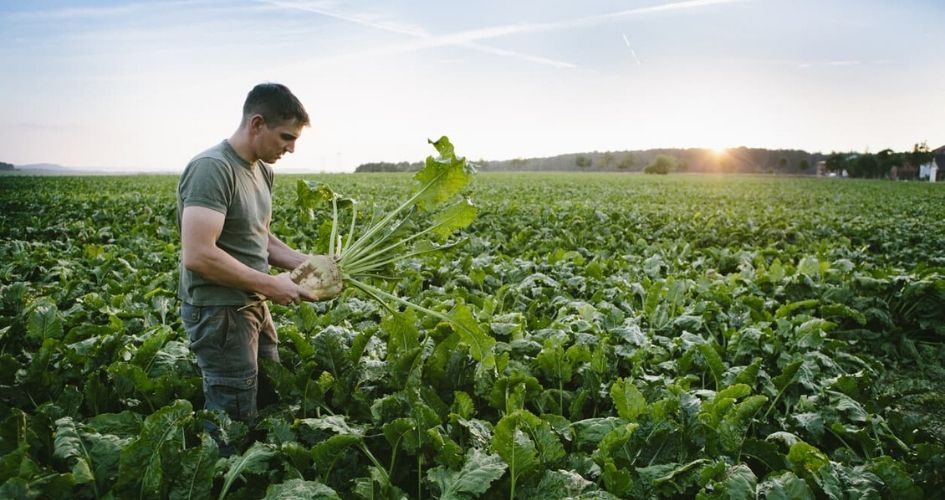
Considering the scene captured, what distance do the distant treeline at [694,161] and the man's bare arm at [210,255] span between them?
4676 inches

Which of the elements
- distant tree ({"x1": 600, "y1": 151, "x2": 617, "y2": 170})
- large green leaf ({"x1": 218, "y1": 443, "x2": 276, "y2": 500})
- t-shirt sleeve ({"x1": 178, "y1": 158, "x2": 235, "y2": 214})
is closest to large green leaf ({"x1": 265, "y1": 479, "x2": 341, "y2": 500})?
large green leaf ({"x1": 218, "y1": 443, "x2": 276, "y2": 500})

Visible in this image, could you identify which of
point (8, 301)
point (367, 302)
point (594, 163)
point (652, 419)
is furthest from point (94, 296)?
point (594, 163)

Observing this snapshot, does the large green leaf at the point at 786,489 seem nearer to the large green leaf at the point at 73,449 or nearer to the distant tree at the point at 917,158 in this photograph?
the large green leaf at the point at 73,449

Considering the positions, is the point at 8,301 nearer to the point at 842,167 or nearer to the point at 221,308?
the point at 221,308

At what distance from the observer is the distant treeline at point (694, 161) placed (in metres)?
128

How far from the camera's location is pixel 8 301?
4352 mm

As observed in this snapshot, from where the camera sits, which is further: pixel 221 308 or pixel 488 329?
pixel 488 329

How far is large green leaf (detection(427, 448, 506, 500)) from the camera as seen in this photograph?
2.18 metres

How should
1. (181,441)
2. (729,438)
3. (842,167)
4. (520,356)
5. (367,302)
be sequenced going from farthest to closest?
(842,167)
(367,302)
(520,356)
(729,438)
(181,441)

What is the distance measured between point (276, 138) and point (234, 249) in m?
0.61

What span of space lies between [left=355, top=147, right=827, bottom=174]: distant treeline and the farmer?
4665 inches

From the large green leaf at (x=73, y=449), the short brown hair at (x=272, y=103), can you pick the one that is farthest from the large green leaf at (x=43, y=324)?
the short brown hair at (x=272, y=103)

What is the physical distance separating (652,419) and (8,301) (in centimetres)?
492

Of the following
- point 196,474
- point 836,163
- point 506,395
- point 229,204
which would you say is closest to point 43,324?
point 229,204
